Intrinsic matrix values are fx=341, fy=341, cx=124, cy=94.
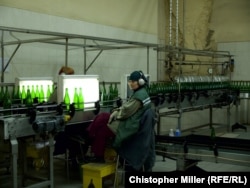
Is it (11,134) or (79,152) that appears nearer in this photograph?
(11,134)

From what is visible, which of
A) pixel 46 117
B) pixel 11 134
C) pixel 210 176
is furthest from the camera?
pixel 46 117

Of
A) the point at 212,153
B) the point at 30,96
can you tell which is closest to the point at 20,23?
the point at 30,96

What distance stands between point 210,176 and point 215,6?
23.0ft

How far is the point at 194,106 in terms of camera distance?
558 cm

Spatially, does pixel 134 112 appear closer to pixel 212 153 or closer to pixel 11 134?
pixel 212 153

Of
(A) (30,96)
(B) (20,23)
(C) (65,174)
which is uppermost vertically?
(B) (20,23)

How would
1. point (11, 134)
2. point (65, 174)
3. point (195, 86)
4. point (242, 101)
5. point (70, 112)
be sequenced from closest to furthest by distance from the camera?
point (11, 134)
point (70, 112)
point (65, 174)
point (195, 86)
point (242, 101)

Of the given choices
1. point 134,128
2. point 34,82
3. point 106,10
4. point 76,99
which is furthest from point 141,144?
point 106,10

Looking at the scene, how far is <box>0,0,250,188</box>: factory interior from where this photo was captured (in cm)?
314

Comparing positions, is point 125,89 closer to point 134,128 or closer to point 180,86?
point 134,128

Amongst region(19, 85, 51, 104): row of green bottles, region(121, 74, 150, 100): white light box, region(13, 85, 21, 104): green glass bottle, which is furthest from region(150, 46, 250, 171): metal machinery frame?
region(13, 85, 21, 104): green glass bottle

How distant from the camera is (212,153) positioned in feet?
9.87

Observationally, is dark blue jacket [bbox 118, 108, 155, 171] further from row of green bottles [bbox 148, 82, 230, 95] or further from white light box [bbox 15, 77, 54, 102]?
row of green bottles [bbox 148, 82, 230, 95]

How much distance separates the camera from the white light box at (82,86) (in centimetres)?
321
